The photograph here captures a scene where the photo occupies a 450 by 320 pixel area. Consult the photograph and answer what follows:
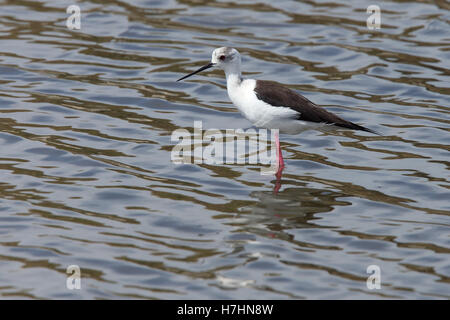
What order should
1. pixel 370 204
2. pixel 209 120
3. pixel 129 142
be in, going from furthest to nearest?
pixel 209 120, pixel 129 142, pixel 370 204

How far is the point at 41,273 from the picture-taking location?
825 centimetres

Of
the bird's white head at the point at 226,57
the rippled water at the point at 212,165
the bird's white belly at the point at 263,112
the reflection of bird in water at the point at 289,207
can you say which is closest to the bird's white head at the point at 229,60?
the bird's white head at the point at 226,57

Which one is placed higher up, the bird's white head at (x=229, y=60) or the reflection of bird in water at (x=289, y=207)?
the bird's white head at (x=229, y=60)

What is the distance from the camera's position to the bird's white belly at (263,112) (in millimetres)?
10977

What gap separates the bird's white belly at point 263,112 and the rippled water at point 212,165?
0.63 m

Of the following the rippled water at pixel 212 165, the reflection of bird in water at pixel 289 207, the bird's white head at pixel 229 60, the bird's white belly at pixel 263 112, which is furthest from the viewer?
the bird's white head at pixel 229 60

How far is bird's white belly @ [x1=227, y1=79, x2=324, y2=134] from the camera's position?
36.0 feet

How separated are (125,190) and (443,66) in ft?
23.0

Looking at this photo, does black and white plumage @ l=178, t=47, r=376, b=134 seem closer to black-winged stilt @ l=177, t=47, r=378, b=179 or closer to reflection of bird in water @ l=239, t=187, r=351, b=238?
black-winged stilt @ l=177, t=47, r=378, b=179

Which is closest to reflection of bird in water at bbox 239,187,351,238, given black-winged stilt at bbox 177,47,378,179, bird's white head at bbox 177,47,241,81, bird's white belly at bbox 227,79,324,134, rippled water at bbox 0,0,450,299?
rippled water at bbox 0,0,450,299

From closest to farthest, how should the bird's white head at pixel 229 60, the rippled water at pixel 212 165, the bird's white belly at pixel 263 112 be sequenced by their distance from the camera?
the rippled water at pixel 212 165 < the bird's white belly at pixel 263 112 < the bird's white head at pixel 229 60

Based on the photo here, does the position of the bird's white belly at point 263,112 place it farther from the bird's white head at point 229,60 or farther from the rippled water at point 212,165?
the rippled water at point 212,165

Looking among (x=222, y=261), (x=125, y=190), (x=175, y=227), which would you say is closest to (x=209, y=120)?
(x=125, y=190)
